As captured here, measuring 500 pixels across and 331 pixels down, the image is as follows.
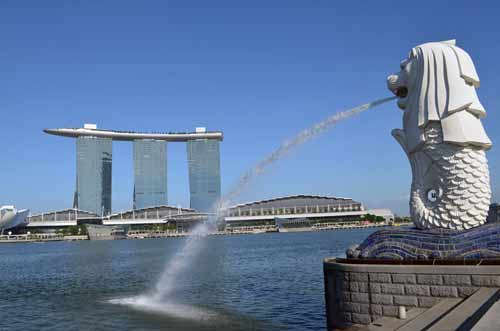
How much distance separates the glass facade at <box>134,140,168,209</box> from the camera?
159375 millimetres

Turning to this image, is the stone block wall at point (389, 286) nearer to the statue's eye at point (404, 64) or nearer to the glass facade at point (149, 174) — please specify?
the statue's eye at point (404, 64)

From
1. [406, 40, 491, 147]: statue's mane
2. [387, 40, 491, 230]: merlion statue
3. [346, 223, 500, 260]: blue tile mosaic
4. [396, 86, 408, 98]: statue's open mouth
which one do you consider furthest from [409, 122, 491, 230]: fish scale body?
[396, 86, 408, 98]: statue's open mouth

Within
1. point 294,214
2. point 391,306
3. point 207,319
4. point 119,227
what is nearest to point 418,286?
point 391,306

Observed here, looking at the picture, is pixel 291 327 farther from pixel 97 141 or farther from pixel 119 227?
pixel 97 141

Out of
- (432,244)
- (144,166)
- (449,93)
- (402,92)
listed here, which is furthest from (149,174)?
(432,244)

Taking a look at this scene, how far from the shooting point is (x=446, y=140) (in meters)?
11.9

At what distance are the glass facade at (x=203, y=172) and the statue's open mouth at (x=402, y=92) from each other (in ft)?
499

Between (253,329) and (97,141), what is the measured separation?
152 m

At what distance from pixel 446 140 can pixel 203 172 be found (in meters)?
155

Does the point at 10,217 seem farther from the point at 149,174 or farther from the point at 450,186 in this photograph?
the point at 450,186

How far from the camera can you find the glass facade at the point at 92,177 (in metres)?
150

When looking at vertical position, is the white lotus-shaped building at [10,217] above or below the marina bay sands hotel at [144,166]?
below

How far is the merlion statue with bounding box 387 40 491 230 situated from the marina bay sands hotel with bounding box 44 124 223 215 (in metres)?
144

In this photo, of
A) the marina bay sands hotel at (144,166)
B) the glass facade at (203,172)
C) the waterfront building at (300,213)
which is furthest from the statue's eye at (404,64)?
the glass facade at (203,172)
